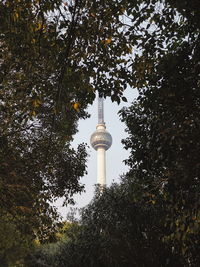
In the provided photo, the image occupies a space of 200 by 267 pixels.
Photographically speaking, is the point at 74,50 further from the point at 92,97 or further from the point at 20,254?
the point at 20,254

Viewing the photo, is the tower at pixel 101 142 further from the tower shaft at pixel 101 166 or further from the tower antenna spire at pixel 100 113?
the tower antenna spire at pixel 100 113

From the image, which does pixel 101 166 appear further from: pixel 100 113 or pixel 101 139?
pixel 100 113

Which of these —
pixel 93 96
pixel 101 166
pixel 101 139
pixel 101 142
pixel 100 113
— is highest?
pixel 100 113

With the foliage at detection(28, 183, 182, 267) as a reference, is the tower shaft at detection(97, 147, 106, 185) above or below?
above

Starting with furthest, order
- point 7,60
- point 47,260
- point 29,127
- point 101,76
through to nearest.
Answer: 1. point 47,260
2. point 29,127
3. point 7,60
4. point 101,76

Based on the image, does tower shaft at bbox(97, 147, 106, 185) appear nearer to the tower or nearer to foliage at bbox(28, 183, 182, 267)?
the tower

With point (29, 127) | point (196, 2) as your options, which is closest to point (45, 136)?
point (29, 127)

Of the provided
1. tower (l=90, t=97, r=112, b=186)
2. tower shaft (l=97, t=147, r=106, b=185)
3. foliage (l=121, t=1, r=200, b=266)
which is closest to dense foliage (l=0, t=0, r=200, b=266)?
foliage (l=121, t=1, r=200, b=266)

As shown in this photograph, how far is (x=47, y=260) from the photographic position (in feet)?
84.1

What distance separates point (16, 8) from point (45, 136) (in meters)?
7.26

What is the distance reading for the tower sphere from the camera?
504 feet

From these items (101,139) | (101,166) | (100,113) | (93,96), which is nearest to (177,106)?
(93,96)

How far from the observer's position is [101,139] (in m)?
154

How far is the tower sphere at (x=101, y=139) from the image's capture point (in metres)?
154
